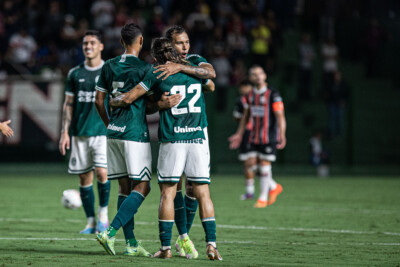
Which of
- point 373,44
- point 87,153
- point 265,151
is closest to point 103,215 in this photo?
point 87,153

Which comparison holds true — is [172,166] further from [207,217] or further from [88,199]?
[88,199]

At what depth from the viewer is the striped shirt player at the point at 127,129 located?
25.8 feet

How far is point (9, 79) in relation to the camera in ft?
75.6

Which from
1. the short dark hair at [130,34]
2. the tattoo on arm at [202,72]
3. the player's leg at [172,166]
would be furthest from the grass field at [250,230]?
the short dark hair at [130,34]

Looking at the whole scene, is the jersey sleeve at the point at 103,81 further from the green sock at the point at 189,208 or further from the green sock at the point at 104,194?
the green sock at the point at 104,194

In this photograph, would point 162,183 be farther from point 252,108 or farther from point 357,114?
point 357,114

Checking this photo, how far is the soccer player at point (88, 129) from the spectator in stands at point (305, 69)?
1723 cm

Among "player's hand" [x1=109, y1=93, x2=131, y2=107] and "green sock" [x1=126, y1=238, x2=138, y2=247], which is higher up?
"player's hand" [x1=109, y1=93, x2=131, y2=107]

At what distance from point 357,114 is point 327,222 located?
15.5m

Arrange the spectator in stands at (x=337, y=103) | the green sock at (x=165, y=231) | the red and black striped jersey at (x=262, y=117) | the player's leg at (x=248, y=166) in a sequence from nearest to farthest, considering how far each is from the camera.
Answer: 1. the green sock at (x=165, y=231)
2. the red and black striped jersey at (x=262, y=117)
3. the player's leg at (x=248, y=166)
4. the spectator in stands at (x=337, y=103)

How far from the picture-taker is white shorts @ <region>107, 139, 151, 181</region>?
25.8 ft

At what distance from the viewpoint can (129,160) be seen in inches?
309

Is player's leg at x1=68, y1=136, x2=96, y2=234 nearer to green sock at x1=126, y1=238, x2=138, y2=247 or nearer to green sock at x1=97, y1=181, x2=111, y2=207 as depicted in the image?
green sock at x1=97, y1=181, x2=111, y2=207

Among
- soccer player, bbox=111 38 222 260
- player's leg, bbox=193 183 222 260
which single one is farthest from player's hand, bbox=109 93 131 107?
player's leg, bbox=193 183 222 260
